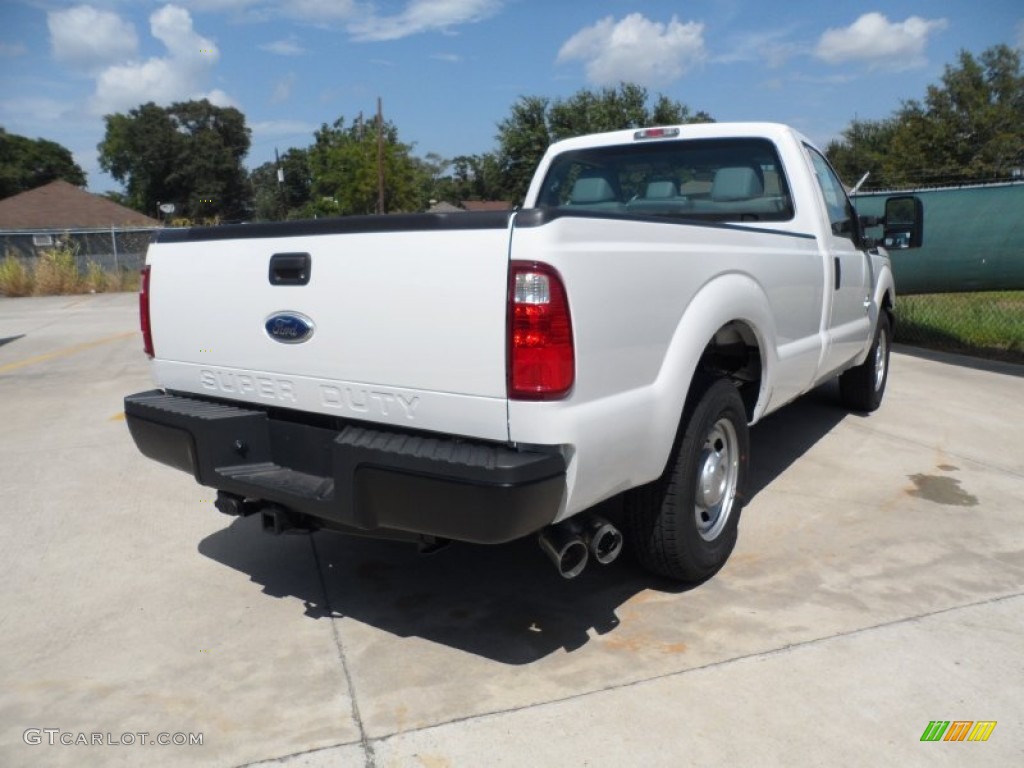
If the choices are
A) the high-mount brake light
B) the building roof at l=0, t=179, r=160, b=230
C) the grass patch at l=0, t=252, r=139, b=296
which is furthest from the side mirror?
the building roof at l=0, t=179, r=160, b=230

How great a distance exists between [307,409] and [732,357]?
2112 mm

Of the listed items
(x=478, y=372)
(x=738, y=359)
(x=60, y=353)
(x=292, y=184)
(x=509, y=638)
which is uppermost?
(x=292, y=184)

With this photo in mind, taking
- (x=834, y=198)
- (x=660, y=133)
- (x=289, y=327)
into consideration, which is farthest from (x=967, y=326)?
(x=289, y=327)

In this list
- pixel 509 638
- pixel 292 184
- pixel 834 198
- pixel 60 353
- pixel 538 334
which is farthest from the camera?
pixel 292 184

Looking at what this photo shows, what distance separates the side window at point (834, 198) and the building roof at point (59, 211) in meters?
47.3

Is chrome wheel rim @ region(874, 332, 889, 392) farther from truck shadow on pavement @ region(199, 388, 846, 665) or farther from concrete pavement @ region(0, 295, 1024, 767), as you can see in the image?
truck shadow on pavement @ region(199, 388, 846, 665)

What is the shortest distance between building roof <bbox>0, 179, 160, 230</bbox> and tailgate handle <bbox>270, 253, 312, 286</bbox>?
4788cm

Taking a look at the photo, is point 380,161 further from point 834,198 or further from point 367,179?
point 834,198

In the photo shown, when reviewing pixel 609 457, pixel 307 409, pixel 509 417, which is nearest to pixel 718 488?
pixel 609 457

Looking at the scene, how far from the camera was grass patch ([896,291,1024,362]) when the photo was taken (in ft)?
33.3

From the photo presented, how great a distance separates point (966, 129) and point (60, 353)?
4411cm

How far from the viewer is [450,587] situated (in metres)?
3.64

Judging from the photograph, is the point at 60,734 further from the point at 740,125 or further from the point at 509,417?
the point at 740,125

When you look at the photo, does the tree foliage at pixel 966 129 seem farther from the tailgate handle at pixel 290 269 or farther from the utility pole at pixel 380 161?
the tailgate handle at pixel 290 269
